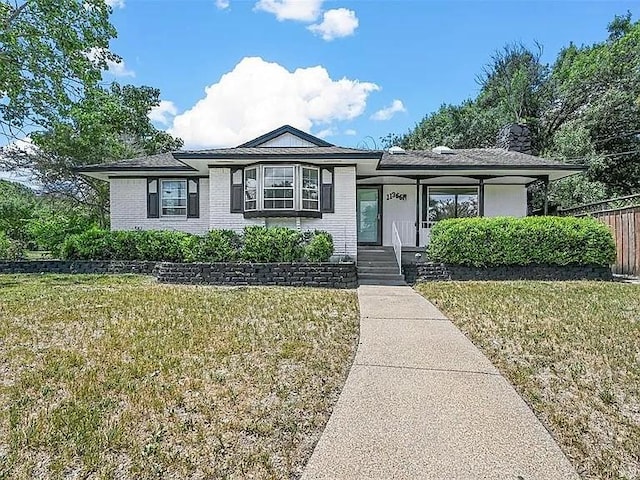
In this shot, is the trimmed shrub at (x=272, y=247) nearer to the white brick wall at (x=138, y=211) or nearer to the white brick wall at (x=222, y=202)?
the white brick wall at (x=222, y=202)

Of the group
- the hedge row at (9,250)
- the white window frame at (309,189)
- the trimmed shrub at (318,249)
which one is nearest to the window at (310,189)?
the white window frame at (309,189)

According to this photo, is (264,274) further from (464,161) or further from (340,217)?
(464,161)

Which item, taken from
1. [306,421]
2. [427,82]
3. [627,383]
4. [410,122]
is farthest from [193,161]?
[410,122]

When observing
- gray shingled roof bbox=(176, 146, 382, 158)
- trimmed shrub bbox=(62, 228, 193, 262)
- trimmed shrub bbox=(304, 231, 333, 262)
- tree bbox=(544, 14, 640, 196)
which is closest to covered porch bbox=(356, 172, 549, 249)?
gray shingled roof bbox=(176, 146, 382, 158)

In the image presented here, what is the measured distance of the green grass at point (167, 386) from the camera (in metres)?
2.87

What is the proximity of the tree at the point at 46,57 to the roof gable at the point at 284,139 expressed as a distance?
4.87m

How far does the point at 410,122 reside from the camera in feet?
119

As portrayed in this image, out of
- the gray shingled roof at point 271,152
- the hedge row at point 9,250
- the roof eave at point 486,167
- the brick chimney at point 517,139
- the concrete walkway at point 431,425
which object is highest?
the brick chimney at point 517,139

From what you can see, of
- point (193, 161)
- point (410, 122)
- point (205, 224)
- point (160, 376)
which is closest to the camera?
point (160, 376)

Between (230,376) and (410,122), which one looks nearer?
(230,376)

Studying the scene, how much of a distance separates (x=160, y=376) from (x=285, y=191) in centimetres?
877

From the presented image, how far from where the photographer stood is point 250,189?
1284 cm

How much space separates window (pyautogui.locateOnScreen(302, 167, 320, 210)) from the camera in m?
12.6

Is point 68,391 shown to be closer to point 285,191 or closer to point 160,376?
point 160,376
